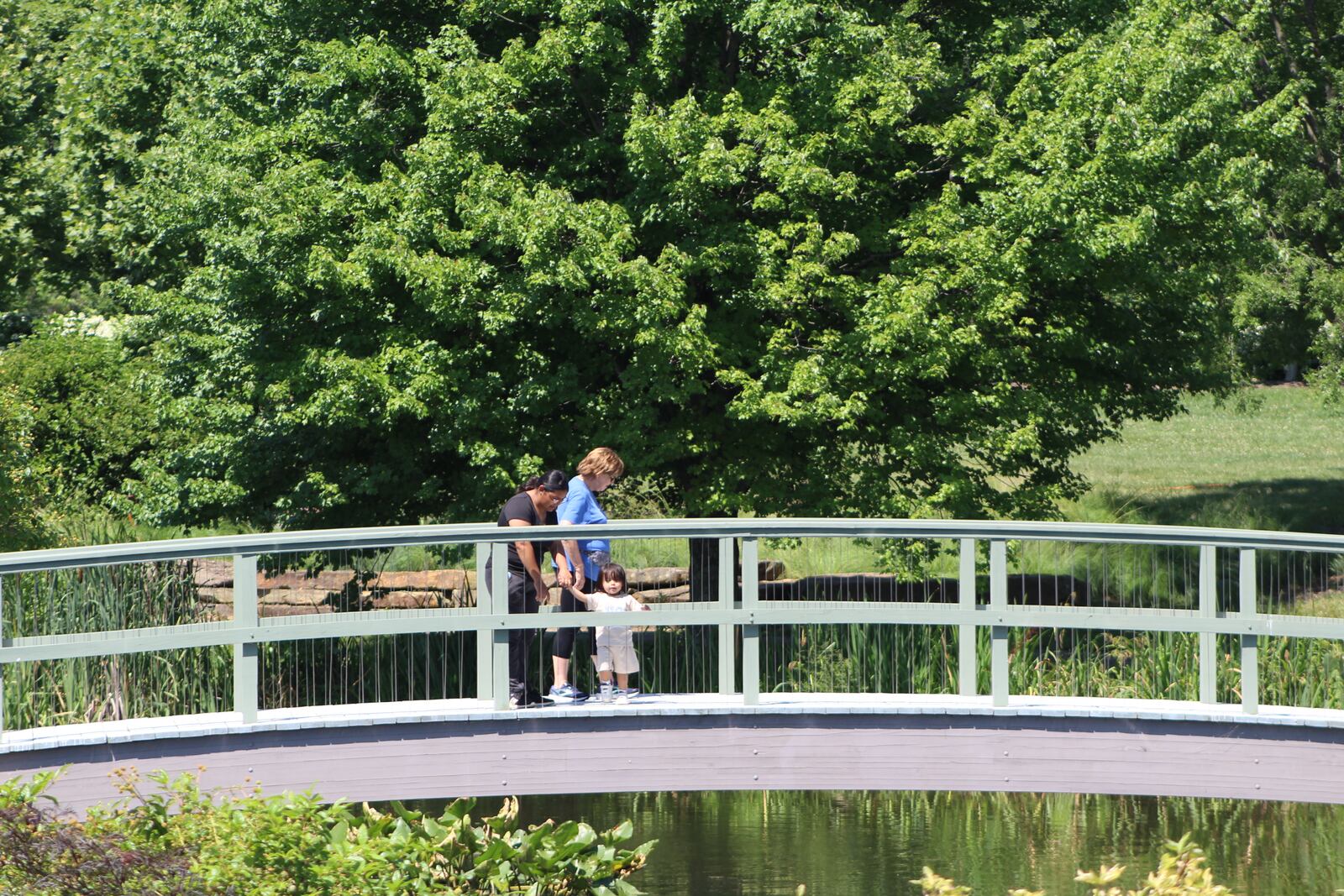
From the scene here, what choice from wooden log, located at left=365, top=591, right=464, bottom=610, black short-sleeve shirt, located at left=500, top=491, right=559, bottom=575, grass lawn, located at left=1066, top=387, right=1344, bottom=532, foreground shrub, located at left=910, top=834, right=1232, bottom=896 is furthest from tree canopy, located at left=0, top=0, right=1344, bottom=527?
grass lawn, located at left=1066, top=387, right=1344, bottom=532

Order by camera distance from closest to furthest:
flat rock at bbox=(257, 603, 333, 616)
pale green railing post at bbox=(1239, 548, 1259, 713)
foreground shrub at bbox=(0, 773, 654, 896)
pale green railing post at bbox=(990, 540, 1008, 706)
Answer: foreground shrub at bbox=(0, 773, 654, 896), pale green railing post at bbox=(1239, 548, 1259, 713), pale green railing post at bbox=(990, 540, 1008, 706), flat rock at bbox=(257, 603, 333, 616)

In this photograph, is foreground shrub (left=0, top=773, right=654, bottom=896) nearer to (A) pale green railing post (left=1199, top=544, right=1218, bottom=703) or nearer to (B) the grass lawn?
(A) pale green railing post (left=1199, top=544, right=1218, bottom=703)

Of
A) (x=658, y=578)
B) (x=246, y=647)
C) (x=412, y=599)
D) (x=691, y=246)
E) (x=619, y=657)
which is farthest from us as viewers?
(x=658, y=578)

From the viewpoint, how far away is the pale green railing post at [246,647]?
29.6ft

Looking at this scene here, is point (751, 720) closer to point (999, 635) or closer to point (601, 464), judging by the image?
point (999, 635)

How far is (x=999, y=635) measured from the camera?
9.38m

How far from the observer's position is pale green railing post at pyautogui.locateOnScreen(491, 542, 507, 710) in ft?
30.7

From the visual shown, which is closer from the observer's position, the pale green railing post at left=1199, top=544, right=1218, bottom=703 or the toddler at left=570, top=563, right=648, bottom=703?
the pale green railing post at left=1199, top=544, right=1218, bottom=703

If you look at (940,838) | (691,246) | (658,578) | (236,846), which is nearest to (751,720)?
(236,846)

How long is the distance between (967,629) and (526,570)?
2479 mm

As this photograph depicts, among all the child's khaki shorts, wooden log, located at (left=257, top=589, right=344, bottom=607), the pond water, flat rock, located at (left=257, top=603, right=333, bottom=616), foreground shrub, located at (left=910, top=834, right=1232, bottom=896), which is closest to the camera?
foreground shrub, located at (left=910, top=834, right=1232, bottom=896)

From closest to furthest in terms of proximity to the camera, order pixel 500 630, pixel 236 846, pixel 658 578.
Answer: pixel 236 846 < pixel 500 630 < pixel 658 578

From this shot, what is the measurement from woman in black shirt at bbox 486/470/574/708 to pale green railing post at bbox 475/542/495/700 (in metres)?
0.07

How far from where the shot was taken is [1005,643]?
366 inches
